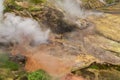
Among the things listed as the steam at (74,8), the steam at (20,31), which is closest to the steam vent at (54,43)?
the steam at (20,31)

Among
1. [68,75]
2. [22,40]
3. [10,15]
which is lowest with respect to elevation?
[68,75]

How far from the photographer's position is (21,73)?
1109 inches

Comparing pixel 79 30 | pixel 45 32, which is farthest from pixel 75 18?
pixel 45 32

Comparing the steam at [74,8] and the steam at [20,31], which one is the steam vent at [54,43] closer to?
the steam at [20,31]

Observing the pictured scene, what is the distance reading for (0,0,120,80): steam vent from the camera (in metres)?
28.4

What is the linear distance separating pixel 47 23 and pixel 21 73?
408 inches

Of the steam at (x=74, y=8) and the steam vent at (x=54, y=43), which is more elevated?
the steam at (x=74, y=8)

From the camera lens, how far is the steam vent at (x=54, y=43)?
2839cm

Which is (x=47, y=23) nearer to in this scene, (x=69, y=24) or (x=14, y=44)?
(x=69, y=24)

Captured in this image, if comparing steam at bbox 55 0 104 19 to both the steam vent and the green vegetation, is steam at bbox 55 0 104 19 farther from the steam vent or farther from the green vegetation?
the green vegetation

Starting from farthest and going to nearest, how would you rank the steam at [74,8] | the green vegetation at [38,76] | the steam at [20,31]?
1. the steam at [74,8]
2. the steam at [20,31]
3. the green vegetation at [38,76]

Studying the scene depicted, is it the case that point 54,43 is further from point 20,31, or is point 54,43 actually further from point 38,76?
point 38,76

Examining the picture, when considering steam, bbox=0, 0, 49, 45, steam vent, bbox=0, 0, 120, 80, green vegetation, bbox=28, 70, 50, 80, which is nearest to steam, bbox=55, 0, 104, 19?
→ steam vent, bbox=0, 0, 120, 80

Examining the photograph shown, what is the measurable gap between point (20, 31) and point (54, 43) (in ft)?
13.6
